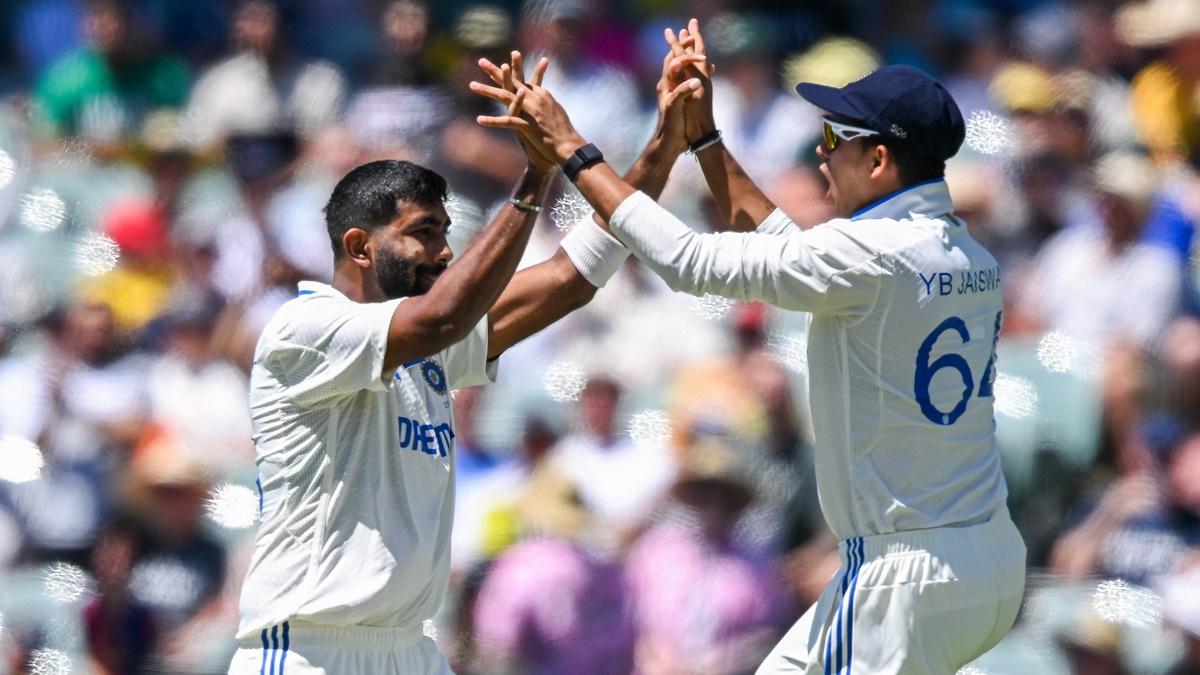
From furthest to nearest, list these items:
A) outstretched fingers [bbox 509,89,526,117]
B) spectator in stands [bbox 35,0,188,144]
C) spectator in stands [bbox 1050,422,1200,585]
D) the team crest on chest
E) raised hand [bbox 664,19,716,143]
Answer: spectator in stands [bbox 35,0,188,144] → spectator in stands [bbox 1050,422,1200,585] → raised hand [bbox 664,19,716,143] → the team crest on chest → outstretched fingers [bbox 509,89,526,117]

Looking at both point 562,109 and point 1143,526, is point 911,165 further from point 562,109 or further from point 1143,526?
point 1143,526

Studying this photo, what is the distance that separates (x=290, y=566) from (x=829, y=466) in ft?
4.36

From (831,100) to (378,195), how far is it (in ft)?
3.79

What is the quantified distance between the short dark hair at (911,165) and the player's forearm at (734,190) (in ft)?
1.67

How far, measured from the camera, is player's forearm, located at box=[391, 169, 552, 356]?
14.0 ft

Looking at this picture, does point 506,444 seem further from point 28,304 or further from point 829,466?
point 829,466

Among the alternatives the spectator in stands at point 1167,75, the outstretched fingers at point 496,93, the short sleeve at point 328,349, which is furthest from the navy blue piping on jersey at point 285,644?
the spectator in stands at point 1167,75

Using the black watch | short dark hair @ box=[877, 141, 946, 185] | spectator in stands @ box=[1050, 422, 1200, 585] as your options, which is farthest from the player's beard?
spectator in stands @ box=[1050, 422, 1200, 585]

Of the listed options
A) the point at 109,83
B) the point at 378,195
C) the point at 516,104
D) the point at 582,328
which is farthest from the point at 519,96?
the point at 109,83

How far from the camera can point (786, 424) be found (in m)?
7.03

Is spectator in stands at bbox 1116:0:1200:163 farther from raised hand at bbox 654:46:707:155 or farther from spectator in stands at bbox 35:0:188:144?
spectator in stands at bbox 35:0:188:144

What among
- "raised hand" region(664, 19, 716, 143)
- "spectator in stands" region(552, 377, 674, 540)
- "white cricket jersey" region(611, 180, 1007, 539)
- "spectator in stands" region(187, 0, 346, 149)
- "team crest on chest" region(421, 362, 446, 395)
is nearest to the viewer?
"white cricket jersey" region(611, 180, 1007, 539)

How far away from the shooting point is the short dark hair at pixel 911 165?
441cm

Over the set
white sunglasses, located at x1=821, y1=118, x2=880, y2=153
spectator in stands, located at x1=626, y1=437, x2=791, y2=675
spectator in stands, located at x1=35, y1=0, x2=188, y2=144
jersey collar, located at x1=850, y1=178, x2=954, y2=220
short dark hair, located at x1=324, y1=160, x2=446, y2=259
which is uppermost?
spectator in stands, located at x1=35, y1=0, x2=188, y2=144
